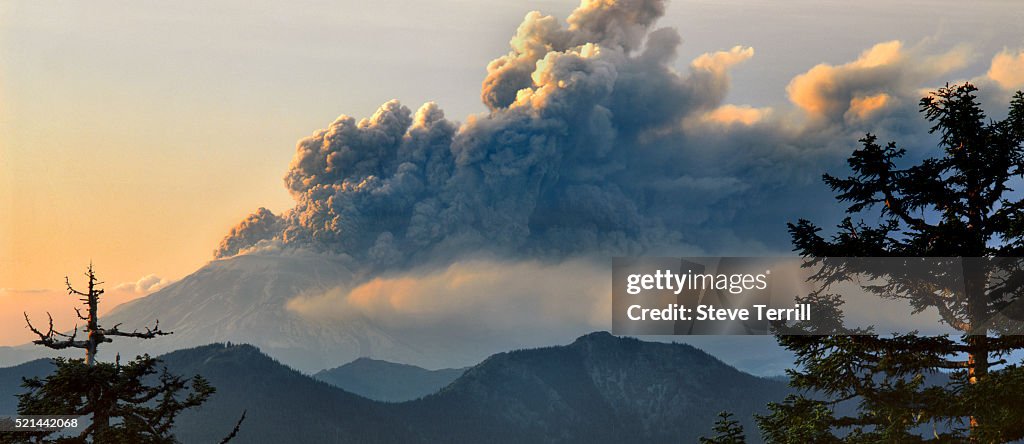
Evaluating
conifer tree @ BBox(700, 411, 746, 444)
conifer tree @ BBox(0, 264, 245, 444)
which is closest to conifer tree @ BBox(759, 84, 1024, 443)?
conifer tree @ BBox(700, 411, 746, 444)

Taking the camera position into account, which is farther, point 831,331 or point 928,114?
point 928,114

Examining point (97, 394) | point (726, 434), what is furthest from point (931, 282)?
point (97, 394)

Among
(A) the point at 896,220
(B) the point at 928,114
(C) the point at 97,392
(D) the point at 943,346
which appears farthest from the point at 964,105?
(C) the point at 97,392

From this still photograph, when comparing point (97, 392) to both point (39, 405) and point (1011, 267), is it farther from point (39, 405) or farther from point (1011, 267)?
point (1011, 267)

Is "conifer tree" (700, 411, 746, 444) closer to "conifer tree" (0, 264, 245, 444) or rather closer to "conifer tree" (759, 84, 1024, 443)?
"conifer tree" (759, 84, 1024, 443)

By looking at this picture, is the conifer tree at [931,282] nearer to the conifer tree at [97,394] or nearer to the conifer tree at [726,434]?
the conifer tree at [726,434]

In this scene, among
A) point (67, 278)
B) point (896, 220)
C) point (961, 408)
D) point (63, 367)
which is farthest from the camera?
point (67, 278)

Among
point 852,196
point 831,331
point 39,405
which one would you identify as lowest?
point 39,405

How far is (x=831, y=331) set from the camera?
73.6ft

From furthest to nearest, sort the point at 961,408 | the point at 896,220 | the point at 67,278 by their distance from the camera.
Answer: the point at 67,278, the point at 896,220, the point at 961,408

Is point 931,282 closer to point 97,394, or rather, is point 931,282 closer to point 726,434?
point 726,434

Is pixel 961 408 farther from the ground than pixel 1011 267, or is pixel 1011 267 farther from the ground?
pixel 1011 267

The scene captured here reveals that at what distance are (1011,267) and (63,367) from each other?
79.1 ft

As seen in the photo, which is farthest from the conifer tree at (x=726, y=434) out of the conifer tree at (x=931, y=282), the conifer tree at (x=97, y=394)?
the conifer tree at (x=97, y=394)
